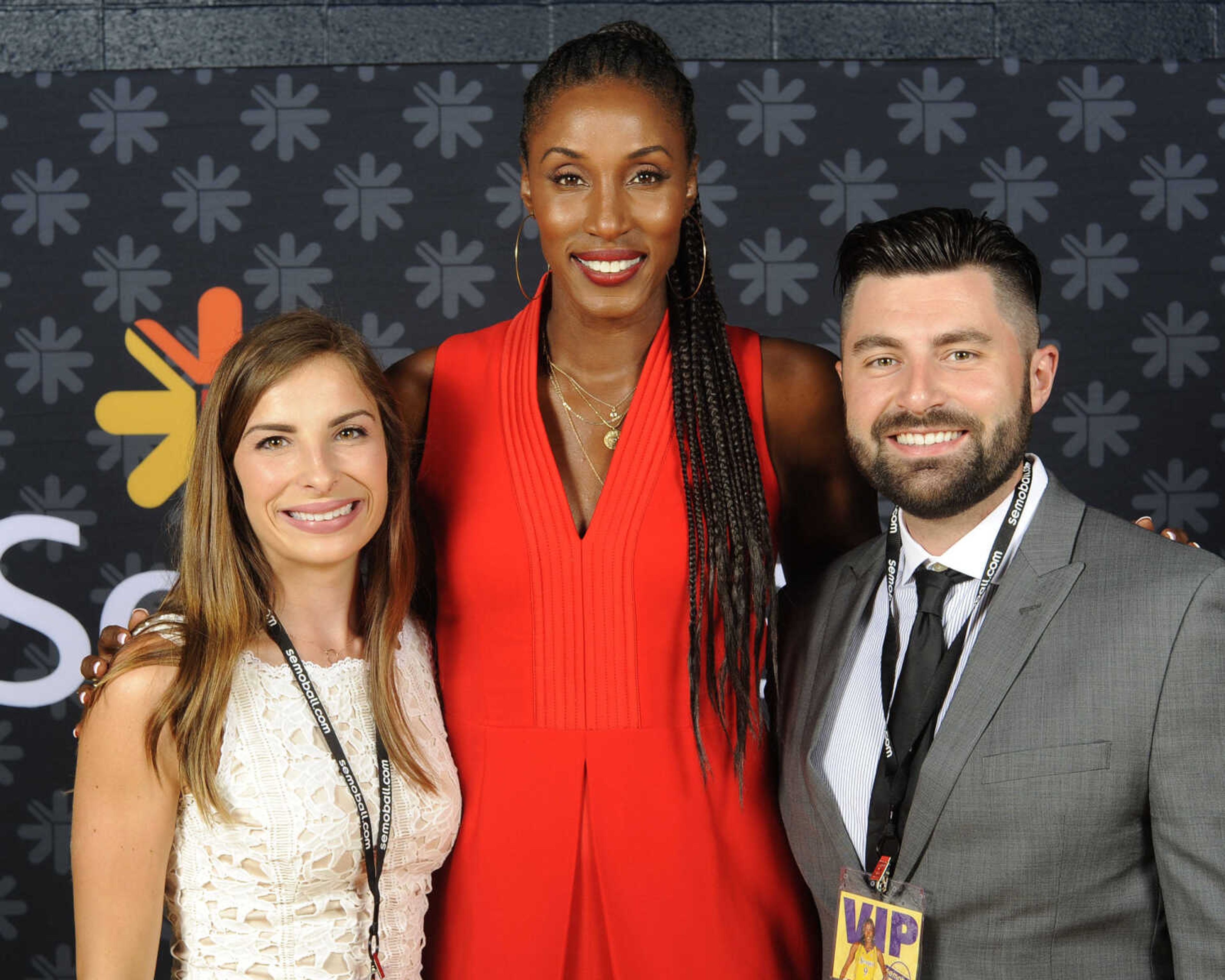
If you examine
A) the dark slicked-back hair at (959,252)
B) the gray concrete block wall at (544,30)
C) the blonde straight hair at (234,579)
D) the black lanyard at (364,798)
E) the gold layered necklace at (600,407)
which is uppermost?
the gray concrete block wall at (544,30)

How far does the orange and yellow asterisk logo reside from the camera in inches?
128

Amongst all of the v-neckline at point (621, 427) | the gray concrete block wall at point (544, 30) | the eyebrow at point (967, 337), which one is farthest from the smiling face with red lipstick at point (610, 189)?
the gray concrete block wall at point (544, 30)

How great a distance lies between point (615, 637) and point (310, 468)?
1.66 feet

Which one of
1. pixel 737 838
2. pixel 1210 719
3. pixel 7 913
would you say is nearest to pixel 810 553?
pixel 737 838

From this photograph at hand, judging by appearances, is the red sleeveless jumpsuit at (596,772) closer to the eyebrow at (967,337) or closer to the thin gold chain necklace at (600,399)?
the thin gold chain necklace at (600,399)

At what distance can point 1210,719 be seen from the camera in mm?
1402

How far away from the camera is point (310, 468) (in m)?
1.74

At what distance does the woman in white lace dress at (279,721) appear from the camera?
162 centimetres

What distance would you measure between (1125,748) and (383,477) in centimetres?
104

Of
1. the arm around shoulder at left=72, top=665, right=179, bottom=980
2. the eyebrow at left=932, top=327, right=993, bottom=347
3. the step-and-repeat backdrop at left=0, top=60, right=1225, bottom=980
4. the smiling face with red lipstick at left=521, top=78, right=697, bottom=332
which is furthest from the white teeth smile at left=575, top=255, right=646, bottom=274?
the step-and-repeat backdrop at left=0, top=60, right=1225, bottom=980

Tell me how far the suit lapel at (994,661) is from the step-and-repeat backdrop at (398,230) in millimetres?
1750

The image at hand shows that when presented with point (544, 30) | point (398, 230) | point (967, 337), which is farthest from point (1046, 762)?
point (544, 30)

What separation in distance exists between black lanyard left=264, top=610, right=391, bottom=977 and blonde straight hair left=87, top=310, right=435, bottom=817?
2.1 inches

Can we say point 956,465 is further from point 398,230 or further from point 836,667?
point 398,230
